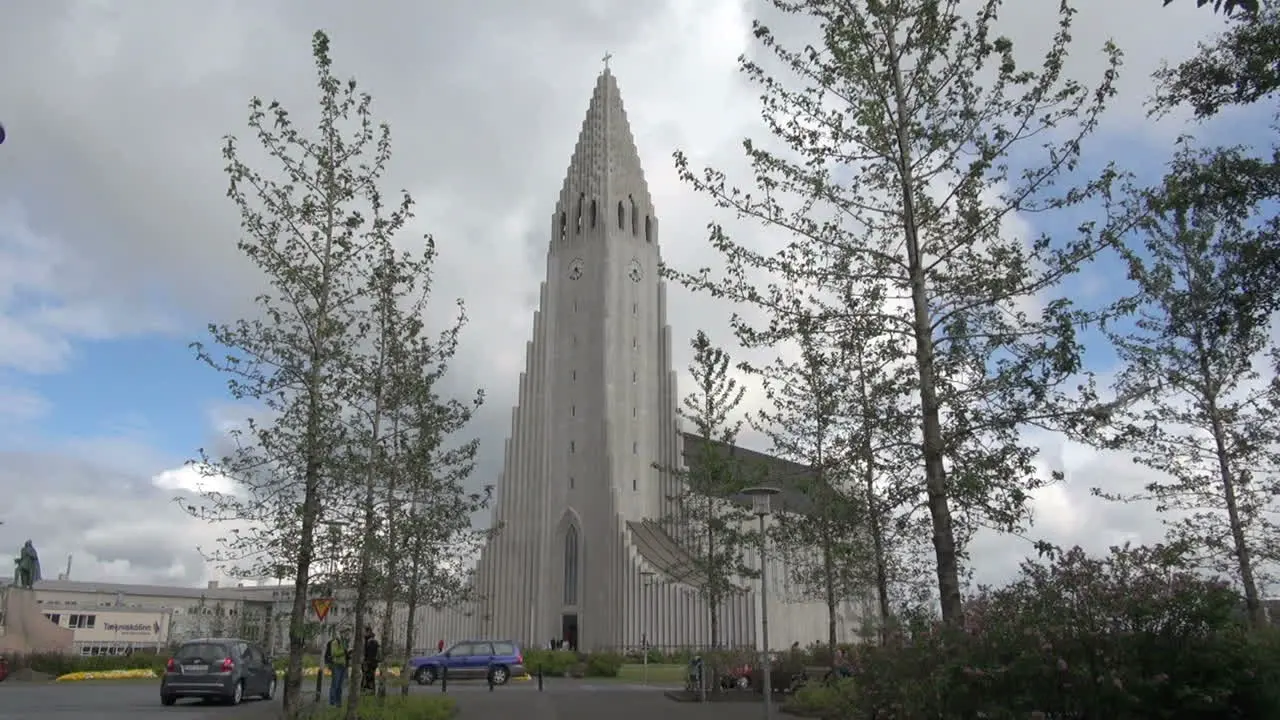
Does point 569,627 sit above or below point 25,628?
below

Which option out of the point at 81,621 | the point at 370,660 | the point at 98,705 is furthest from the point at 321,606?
the point at 81,621

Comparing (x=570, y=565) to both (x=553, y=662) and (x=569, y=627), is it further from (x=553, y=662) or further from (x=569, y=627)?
(x=553, y=662)

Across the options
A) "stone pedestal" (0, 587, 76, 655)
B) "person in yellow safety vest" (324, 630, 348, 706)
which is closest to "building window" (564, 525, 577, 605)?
"stone pedestal" (0, 587, 76, 655)

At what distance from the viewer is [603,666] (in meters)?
40.6

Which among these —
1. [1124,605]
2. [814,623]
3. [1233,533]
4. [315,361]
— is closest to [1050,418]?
[1124,605]

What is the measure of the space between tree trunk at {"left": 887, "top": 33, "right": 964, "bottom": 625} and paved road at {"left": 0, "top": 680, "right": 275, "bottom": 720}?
12.5 meters

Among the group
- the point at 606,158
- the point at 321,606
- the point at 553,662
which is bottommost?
the point at 553,662

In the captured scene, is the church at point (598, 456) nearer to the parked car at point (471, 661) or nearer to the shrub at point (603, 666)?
the shrub at point (603, 666)

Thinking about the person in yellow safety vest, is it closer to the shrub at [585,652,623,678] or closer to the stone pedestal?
the stone pedestal

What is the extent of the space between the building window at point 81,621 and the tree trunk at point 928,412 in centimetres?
9537

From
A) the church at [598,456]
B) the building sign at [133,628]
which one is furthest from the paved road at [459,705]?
the building sign at [133,628]

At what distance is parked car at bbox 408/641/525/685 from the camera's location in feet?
109

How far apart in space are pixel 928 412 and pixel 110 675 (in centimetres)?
3024

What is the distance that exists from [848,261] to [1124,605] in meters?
5.57
